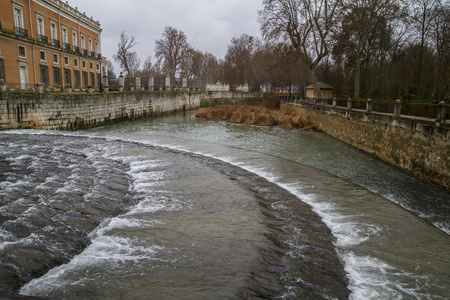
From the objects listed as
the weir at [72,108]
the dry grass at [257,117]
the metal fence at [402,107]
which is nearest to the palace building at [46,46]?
the weir at [72,108]

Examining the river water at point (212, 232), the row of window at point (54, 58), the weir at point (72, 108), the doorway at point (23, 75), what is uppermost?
the row of window at point (54, 58)

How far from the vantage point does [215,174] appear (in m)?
10.8

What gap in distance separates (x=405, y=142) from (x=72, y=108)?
18924 millimetres

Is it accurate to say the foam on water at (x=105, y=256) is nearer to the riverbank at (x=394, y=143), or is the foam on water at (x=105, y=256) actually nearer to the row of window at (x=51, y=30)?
the riverbank at (x=394, y=143)

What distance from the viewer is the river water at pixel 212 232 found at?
4.72 m

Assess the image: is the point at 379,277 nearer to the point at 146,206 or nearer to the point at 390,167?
the point at 146,206

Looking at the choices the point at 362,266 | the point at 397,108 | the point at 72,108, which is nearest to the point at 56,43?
the point at 72,108

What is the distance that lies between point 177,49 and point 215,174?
53331mm

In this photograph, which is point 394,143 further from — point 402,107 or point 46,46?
point 46,46

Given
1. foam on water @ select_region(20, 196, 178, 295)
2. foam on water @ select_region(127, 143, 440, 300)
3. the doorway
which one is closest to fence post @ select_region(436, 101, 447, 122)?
foam on water @ select_region(127, 143, 440, 300)

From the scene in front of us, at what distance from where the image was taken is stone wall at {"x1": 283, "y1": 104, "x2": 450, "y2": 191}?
1092cm

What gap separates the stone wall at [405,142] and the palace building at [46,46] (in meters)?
21.5

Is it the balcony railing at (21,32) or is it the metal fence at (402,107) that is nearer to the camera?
the metal fence at (402,107)

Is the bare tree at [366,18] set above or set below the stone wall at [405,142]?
above
